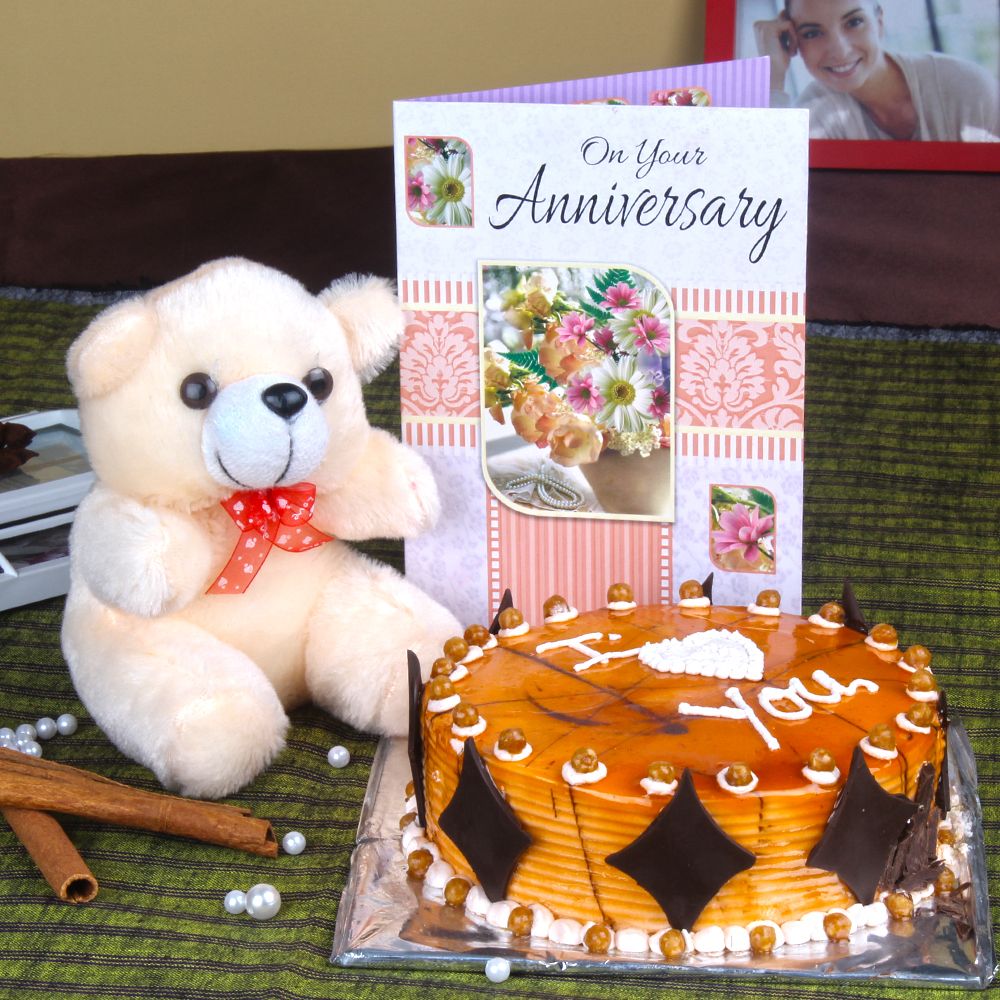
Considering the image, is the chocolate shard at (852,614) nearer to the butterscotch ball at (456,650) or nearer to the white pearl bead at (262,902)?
the butterscotch ball at (456,650)

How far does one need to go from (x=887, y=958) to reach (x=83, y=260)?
56.4 inches

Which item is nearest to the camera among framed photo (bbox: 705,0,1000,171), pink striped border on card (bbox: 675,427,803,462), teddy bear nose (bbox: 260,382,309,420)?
teddy bear nose (bbox: 260,382,309,420)

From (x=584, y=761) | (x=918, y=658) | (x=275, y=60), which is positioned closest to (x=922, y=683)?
(x=918, y=658)

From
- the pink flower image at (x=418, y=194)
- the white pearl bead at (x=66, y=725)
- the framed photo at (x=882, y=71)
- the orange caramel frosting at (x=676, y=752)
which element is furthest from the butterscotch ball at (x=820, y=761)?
the framed photo at (x=882, y=71)

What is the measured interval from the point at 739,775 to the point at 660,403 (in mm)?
390

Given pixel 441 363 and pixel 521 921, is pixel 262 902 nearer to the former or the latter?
pixel 521 921

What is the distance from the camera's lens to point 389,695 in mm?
1124

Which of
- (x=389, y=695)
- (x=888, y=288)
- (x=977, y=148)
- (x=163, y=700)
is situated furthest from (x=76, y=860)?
(x=977, y=148)

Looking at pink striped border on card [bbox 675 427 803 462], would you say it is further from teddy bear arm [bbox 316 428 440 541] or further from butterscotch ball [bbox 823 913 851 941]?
butterscotch ball [bbox 823 913 851 941]

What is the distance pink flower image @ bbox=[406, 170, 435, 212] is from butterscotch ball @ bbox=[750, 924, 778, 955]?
1.97 feet

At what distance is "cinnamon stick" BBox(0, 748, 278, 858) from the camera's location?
987 mm

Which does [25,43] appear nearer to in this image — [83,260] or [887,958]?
[83,260]

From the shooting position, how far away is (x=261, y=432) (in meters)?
1.00

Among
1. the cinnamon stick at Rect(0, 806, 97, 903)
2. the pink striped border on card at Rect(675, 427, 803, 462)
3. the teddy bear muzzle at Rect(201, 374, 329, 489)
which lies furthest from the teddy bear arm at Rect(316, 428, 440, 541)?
the cinnamon stick at Rect(0, 806, 97, 903)
